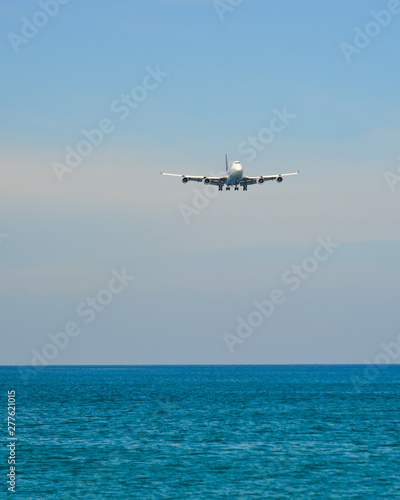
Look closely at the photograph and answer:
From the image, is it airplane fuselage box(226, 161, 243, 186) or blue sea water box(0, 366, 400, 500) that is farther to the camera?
airplane fuselage box(226, 161, 243, 186)

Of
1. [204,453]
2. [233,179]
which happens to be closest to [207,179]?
[233,179]

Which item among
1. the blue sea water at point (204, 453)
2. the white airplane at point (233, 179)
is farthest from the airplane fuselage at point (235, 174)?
the blue sea water at point (204, 453)

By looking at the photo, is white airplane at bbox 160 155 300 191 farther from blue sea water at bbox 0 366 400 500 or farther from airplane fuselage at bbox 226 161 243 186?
blue sea water at bbox 0 366 400 500

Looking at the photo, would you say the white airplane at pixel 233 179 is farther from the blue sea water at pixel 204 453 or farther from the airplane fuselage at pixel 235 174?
the blue sea water at pixel 204 453

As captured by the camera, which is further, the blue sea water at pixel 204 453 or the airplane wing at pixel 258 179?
the airplane wing at pixel 258 179

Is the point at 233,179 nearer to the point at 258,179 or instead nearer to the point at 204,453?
the point at 258,179

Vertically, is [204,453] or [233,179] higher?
[233,179]

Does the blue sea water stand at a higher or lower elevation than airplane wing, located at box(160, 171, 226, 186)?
lower

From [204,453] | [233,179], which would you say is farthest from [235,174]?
[204,453]

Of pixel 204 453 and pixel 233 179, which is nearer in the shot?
pixel 204 453

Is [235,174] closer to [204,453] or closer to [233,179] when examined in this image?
[233,179]

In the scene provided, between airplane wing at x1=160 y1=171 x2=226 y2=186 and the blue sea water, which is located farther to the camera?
airplane wing at x1=160 y1=171 x2=226 y2=186

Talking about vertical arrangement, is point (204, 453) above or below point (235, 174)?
below

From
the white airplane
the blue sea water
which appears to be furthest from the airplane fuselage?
the blue sea water
